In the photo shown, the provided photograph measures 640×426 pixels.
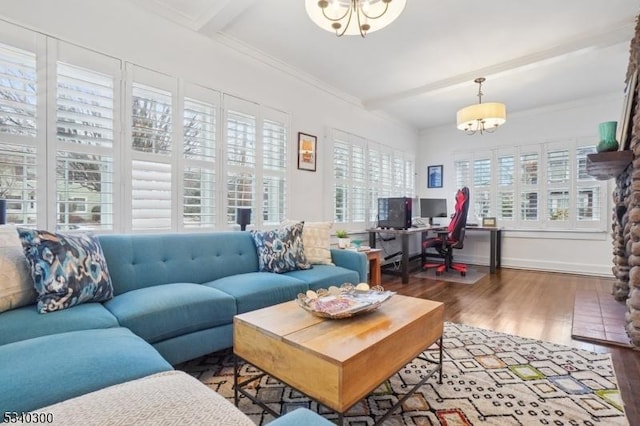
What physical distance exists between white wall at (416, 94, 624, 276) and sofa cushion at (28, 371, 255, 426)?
18.2 feet

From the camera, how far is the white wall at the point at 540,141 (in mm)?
4684

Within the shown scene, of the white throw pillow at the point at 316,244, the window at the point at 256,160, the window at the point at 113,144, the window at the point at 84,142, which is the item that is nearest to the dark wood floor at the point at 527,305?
the white throw pillow at the point at 316,244

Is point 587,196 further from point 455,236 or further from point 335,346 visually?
point 335,346

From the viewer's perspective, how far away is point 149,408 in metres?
0.71

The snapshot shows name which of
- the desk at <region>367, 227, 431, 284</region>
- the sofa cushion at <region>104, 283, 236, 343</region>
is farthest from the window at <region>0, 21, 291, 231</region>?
the desk at <region>367, 227, 431, 284</region>

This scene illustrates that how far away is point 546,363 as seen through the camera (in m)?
2.05

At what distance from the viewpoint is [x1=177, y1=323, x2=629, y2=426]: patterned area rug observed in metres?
1.51

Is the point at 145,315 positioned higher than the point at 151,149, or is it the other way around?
the point at 151,149

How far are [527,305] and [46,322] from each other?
3955 millimetres

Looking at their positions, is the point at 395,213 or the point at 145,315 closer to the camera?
the point at 145,315

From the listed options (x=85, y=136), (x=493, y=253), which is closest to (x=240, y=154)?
(x=85, y=136)

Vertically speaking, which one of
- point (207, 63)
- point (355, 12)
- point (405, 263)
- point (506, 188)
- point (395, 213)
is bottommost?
point (405, 263)

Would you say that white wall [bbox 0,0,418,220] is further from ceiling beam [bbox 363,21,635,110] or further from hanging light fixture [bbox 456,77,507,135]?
hanging light fixture [bbox 456,77,507,135]

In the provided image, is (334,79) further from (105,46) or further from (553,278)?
(553,278)
